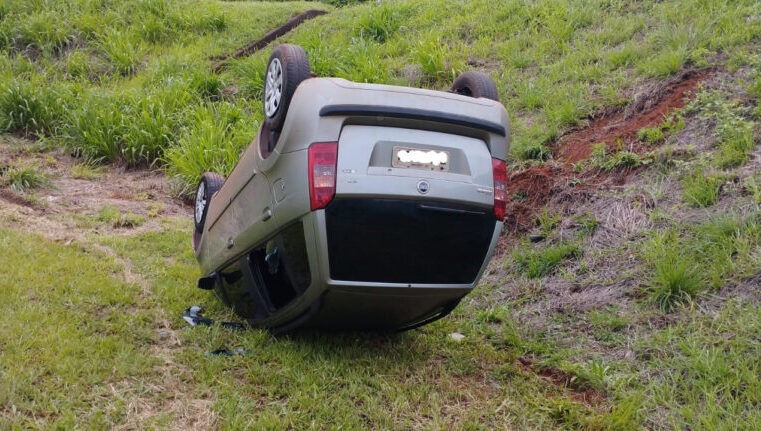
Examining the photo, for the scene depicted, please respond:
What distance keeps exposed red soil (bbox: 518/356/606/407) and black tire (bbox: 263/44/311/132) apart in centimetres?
183

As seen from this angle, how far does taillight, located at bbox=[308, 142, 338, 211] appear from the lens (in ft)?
9.89

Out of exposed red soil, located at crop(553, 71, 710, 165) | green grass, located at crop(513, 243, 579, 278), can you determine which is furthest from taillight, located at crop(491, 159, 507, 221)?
exposed red soil, located at crop(553, 71, 710, 165)

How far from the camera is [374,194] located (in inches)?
118

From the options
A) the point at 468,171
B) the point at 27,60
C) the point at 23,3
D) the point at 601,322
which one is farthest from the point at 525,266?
the point at 23,3

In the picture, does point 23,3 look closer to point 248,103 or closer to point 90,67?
point 90,67

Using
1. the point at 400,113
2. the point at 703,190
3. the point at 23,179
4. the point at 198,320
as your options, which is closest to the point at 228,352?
the point at 198,320

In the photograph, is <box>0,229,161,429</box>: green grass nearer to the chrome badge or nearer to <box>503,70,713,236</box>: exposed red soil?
the chrome badge

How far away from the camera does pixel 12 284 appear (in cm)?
408

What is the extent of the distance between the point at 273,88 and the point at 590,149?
132 inches

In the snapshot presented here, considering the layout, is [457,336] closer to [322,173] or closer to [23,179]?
[322,173]

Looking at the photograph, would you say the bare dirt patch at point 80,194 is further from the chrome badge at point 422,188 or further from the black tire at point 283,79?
the chrome badge at point 422,188

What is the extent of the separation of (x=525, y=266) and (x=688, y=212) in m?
1.11

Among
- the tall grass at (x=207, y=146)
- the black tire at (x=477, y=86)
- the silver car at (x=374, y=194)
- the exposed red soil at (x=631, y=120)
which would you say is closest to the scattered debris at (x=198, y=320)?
the silver car at (x=374, y=194)

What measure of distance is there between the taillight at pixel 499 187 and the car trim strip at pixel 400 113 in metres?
0.19
